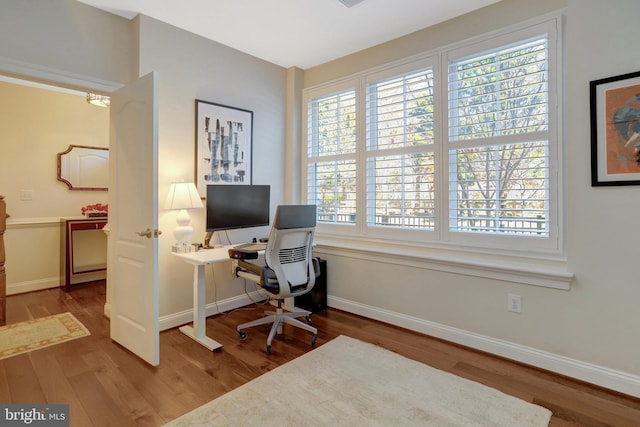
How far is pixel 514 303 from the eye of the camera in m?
2.39

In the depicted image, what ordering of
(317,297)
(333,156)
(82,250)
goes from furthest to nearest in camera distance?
1. (82,250)
2. (333,156)
3. (317,297)

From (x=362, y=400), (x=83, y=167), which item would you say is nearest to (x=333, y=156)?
(x=362, y=400)

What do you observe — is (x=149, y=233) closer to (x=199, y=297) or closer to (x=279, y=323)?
(x=199, y=297)

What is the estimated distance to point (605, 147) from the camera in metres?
2.02

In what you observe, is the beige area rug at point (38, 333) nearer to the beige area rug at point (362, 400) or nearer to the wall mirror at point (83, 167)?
the beige area rug at point (362, 400)

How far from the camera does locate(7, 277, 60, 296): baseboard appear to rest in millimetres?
3889

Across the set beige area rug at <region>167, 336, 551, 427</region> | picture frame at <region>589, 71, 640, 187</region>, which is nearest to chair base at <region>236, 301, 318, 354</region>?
beige area rug at <region>167, 336, 551, 427</region>

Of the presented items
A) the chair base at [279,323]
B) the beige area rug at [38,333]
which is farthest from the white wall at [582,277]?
the beige area rug at [38,333]

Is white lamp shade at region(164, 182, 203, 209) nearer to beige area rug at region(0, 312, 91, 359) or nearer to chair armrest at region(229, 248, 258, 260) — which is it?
chair armrest at region(229, 248, 258, 260)

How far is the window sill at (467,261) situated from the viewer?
224 centimetres

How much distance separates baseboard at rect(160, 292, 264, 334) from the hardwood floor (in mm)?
95

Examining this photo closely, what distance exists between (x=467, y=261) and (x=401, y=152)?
1.13 metres

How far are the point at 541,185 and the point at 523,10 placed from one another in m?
1.29

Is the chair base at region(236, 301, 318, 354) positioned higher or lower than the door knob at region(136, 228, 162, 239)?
lower
